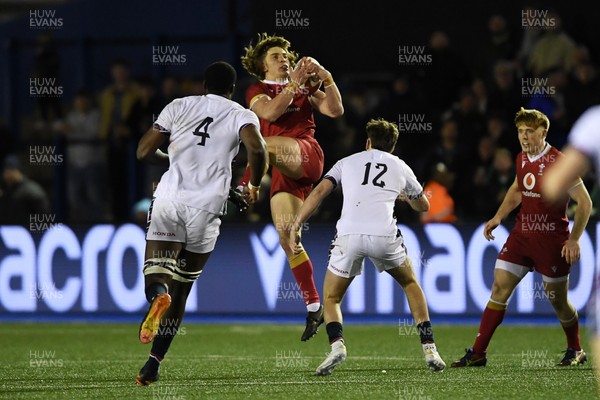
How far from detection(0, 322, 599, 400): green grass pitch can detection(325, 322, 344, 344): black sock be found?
0.30 m

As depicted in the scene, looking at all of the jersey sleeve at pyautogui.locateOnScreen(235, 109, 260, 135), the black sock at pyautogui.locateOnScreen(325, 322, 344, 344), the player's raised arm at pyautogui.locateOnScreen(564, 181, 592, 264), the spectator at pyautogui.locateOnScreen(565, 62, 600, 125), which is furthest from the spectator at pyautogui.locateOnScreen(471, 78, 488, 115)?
the jersey sleeve at pyautogui.locateOnScreen(235, 109, 260, 135)

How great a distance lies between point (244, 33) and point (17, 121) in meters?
3.77

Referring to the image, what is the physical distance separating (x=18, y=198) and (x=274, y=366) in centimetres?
738

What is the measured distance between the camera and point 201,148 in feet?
27.6

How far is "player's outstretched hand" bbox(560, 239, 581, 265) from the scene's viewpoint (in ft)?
30.2

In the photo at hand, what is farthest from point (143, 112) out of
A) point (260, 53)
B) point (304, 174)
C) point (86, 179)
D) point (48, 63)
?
point (304, 174)

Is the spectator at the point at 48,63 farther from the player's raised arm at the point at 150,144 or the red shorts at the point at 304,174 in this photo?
the player's raised arm at the point at 150,144

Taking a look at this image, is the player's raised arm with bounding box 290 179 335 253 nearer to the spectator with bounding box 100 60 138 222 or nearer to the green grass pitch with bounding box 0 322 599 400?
the green grass pitch with bounding box 0 322 599 400

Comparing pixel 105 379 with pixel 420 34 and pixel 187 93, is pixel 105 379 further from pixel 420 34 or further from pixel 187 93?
pixel 420 34

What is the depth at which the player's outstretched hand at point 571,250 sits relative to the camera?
9.21 meters

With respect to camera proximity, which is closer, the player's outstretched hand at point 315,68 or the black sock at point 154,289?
the black sock at point 154,289

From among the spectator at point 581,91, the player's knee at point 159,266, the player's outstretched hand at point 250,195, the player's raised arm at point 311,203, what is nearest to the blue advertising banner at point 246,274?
the spectator at point 581,91

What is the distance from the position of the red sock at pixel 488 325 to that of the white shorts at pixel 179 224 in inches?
100

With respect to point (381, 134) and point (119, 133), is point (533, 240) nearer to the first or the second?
point (381, 134)
